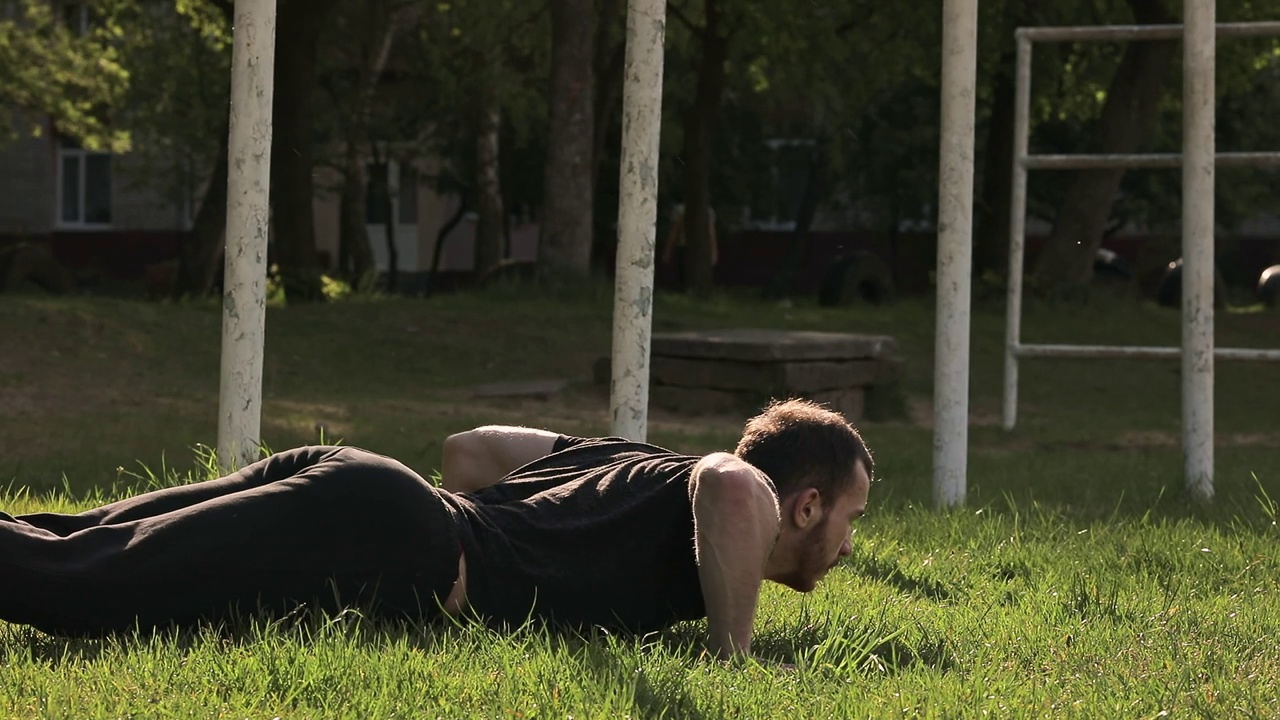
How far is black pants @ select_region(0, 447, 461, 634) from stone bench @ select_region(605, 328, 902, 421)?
8.07m

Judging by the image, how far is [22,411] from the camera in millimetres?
10141

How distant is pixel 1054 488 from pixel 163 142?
98.1 ft

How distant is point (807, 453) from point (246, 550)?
1241mm

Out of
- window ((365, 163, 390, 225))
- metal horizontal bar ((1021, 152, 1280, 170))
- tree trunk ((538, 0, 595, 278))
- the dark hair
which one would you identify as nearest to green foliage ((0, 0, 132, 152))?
window ((365, 163, 390, 225))

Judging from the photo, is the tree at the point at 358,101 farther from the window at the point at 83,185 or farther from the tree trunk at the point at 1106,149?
the tree trunk at the point at 1106,149

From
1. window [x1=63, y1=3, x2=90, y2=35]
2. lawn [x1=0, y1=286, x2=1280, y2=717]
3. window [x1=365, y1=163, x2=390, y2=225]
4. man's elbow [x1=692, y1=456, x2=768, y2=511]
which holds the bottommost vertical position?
lawn [x1=0, y1=286, x2=1280, y2=717]

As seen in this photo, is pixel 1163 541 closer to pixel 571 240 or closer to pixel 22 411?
pixel 22 411

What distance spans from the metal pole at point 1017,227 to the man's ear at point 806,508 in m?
6.03

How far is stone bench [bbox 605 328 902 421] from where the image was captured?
12.0 m

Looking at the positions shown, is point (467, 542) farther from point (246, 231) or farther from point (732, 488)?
point (246, 231)

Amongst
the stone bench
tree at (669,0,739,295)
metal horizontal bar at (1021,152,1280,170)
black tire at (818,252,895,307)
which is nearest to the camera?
metal horizontal bar at (1021,152,1280,170)

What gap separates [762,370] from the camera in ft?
39.5

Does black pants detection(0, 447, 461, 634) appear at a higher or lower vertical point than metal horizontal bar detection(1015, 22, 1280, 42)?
lower

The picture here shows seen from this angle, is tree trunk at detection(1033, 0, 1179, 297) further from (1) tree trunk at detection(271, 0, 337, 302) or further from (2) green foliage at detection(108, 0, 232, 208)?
(2) green foliage at detection(108, 0, 232, 208)
